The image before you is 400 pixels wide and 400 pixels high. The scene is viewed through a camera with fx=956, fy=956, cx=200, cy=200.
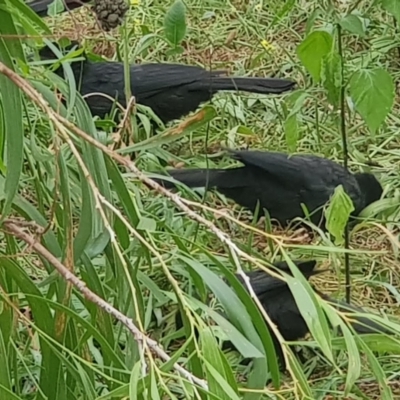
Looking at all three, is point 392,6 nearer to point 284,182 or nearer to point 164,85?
point 284,182

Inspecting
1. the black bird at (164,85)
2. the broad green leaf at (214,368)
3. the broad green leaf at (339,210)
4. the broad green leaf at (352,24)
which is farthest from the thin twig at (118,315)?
the black bird at (164,85)

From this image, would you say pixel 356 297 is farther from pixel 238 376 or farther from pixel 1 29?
pixel 1 29

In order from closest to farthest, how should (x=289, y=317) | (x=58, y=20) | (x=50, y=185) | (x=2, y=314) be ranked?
(x=2, y=314), (x=50, y=185), (x=289, y=317), (x=58, y=20)

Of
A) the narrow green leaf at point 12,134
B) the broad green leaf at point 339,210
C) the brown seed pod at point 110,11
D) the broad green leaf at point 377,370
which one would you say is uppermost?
the narrow green leaf at point 12,134

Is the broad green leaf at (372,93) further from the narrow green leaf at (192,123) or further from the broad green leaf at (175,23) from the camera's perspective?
the narrow green leaf at (192,123)

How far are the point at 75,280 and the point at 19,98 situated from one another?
0.22 meters

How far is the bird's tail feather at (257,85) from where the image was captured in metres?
3.38

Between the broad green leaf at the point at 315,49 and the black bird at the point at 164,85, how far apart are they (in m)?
1.67

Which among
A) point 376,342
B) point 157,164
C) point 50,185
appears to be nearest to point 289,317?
point 50,185

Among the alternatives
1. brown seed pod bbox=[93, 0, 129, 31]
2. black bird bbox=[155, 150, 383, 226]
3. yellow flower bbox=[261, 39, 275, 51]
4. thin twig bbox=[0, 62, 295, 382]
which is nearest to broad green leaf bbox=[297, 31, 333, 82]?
brown seed pod bbox=[93, 0, 129, 31]

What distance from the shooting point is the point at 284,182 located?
2.96m

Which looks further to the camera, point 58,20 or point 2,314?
point 58,20

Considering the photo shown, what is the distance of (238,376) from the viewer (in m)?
2.13

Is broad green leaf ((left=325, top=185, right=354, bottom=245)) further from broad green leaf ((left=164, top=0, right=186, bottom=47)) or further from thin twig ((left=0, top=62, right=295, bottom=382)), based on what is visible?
thin twig ((left=0, top=62, right=295, bottom=382))
